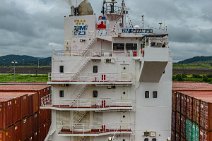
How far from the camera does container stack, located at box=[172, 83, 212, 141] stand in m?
21.0

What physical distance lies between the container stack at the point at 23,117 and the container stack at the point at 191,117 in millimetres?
11985

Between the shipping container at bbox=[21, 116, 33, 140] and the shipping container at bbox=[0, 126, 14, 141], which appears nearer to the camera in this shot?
the shipping container at bbox=[0, 126, 14, 141]

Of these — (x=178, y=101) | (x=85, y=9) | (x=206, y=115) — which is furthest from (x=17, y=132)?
(x=178, y=101)

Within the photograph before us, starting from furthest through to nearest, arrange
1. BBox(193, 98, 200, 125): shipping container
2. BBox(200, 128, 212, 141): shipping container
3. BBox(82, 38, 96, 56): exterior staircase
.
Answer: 1. BBox(82, 38, 96, 56): exterior staircase
2. BBox(193, 98, 200, 125): shipping container
3. BBox(200, 128, 212, 141): shipping container

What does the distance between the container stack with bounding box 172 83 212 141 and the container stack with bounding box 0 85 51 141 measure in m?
12.0

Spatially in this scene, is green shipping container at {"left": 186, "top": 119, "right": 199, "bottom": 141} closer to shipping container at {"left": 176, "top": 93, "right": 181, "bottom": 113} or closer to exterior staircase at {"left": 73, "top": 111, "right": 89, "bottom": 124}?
shipping container at {"left": 176, "top": 93, "right": 181, "bottom": 113}

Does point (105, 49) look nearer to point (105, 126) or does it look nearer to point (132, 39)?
point (132, 39)

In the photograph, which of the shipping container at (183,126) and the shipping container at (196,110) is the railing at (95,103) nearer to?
the shipping container at (196,110)

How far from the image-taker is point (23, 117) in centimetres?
2569

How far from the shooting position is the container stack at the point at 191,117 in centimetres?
2096

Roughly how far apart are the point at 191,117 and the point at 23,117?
12.3 meters

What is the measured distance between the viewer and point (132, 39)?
24.5 m

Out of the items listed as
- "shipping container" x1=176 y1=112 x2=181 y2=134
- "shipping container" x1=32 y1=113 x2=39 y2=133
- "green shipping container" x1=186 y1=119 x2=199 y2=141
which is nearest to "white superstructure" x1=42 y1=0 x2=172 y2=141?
"green shipping container" x1=186 y1=119 x2=199 y2=141

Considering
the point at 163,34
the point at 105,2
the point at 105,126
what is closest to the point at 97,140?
the point at 105,126
